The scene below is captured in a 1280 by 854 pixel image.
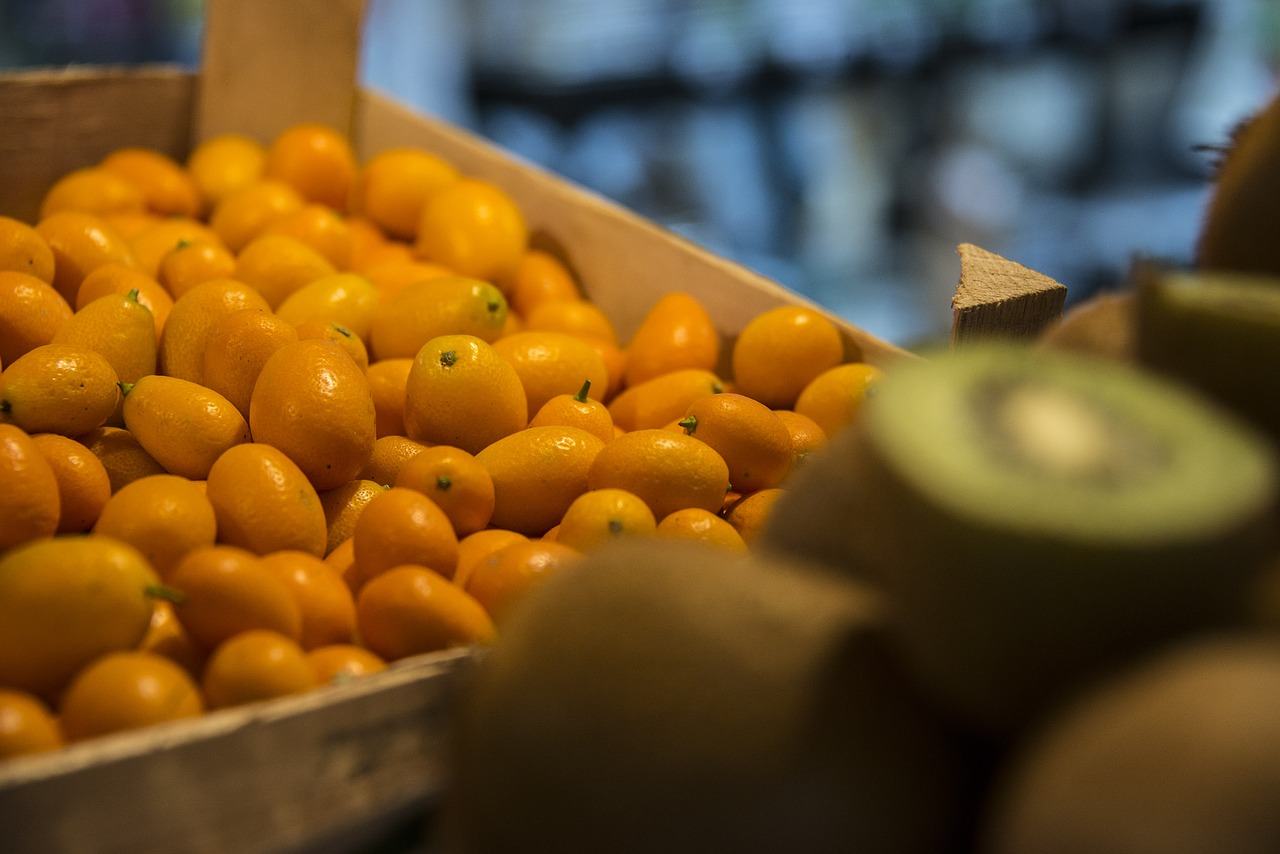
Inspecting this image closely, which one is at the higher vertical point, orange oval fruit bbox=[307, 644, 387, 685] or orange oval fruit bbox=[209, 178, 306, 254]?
orange oval fruit bbox=[209, 178, 306, 254]

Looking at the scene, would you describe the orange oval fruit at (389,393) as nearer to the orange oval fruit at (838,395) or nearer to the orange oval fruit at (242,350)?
the orange oval fruit at (242,350)

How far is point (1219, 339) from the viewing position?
561mm

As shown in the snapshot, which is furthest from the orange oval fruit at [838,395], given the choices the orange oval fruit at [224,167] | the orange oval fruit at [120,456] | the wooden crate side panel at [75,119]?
the wooden crate side panel at [75,119]

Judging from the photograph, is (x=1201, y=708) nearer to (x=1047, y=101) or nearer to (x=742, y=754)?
(x=742, y=754)

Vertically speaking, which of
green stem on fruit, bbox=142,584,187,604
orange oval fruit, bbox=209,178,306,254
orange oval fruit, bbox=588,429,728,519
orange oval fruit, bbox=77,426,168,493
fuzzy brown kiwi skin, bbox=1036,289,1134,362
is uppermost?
fuzzy brown kiwi skin, bbox=1036,289,1134,362

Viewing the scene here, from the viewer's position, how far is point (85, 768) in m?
0.59

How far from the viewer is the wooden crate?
604 mm

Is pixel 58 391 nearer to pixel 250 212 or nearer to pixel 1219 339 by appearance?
pixel 250 212

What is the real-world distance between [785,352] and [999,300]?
10.6 inches

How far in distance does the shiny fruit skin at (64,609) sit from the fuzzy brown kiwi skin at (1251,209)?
2.40 feet

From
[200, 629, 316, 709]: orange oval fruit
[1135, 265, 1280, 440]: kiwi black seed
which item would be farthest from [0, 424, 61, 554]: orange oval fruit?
[1135, 265, 1280, 440]: kiwi black seed

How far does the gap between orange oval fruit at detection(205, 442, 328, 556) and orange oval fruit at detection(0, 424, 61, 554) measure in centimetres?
12

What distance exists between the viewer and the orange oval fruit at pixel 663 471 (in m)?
0.95

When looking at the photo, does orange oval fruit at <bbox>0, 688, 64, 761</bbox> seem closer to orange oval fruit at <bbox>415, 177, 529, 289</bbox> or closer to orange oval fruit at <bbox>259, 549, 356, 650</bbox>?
orange oval fruit at <bbox>259, 549, 356, 650</bbox>
